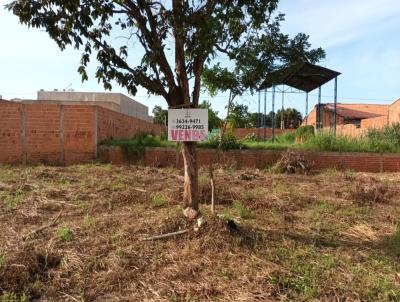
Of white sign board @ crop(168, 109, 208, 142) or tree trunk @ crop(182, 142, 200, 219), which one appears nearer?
white sign board @ crop(168, 109, 208, 142)

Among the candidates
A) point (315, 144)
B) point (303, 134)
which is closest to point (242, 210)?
point (315, 144)

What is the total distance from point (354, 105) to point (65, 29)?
142ft

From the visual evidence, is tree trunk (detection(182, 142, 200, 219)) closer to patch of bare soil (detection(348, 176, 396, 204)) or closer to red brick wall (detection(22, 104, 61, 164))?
patch of bare soil (detection(348, 176, 396, 204))

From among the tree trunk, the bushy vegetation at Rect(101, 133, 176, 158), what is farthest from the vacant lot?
the bushy vegetation at Rect(101, 133, 176, 158)

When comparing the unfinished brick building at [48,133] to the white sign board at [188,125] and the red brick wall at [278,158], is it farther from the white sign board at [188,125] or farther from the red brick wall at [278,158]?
the white sign board at [188,125]

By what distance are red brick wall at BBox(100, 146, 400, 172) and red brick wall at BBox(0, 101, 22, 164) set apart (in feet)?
Answer: 13.0

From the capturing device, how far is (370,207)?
25.5 ft

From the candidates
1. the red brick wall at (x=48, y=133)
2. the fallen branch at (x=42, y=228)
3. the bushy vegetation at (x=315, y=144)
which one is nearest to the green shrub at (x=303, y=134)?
the bushy vegetation at (x=315, y=144)

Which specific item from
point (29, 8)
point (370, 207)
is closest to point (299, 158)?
point (370, 207)

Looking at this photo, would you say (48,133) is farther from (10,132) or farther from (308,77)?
(308,77)

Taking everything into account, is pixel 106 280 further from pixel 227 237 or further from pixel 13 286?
pixel 227 237

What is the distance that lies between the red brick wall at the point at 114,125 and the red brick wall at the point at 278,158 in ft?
6.63

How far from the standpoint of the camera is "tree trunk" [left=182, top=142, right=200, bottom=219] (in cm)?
577

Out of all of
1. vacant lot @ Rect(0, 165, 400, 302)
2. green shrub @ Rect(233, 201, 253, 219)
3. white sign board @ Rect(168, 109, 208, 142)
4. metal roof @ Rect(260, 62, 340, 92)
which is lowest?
vacant lot @ Rect(0, 165, 400, 302)
